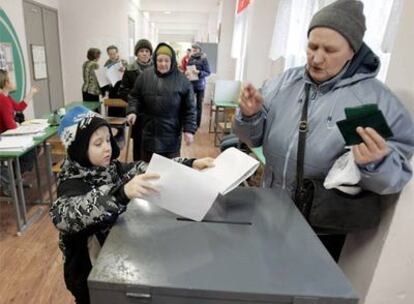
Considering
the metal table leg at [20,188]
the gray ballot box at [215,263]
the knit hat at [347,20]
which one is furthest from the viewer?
the metal table leg at [20,188]

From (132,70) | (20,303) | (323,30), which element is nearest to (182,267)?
(323,30)

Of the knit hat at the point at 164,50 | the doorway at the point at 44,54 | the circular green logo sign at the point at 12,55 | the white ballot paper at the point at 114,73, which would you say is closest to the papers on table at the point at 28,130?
the knit hat at the point at 164,50

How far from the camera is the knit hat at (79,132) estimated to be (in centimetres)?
96

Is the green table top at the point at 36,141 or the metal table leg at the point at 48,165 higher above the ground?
the green table top at the point at 36,141

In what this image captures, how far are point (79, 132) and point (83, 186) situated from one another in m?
0.17

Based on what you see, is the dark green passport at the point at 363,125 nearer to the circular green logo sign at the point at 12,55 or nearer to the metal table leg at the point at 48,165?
the metal table leg at the point at 48,165

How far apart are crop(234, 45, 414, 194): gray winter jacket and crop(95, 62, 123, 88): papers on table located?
11.5 feet

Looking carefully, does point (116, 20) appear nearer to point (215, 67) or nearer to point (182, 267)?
point (215, 67)

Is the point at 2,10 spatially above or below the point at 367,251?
above

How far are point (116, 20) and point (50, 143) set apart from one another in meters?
4.04

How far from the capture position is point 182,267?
56 centimetres

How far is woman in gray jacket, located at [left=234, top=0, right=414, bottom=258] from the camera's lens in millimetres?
832

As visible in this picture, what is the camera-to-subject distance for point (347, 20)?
2.95 feet

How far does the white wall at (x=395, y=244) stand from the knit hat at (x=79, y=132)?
0.94m
